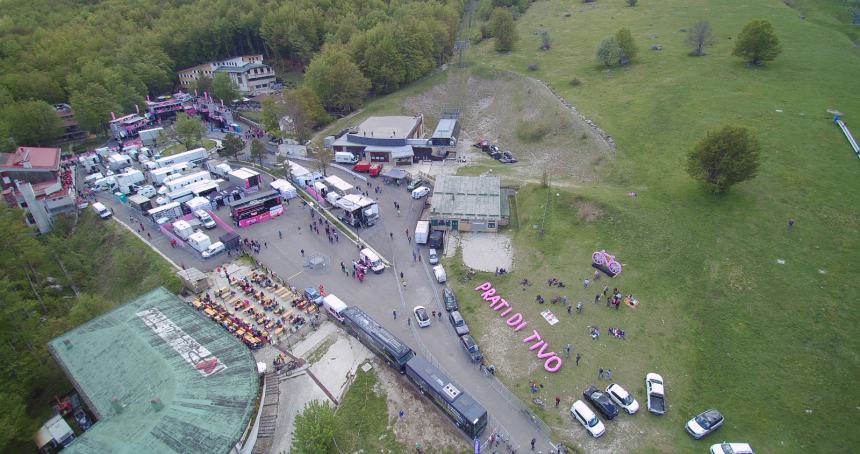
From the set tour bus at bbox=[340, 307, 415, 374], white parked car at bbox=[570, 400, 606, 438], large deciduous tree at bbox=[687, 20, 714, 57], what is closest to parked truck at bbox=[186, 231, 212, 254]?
tour bus at bbox=[340, 307, 415, 374]

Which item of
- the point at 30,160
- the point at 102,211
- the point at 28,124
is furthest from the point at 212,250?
the point at 28,124

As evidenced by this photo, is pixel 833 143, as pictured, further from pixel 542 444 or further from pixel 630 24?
pixel 630 24

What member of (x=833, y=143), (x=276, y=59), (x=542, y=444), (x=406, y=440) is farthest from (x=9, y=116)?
(x=833, y=143)

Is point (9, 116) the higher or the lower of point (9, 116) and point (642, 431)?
the higher

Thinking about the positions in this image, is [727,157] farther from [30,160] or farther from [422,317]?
[30,160]

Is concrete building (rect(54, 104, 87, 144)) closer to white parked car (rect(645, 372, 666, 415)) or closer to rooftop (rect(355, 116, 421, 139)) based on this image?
rooftop (rect(355, 116, 421, 139))
